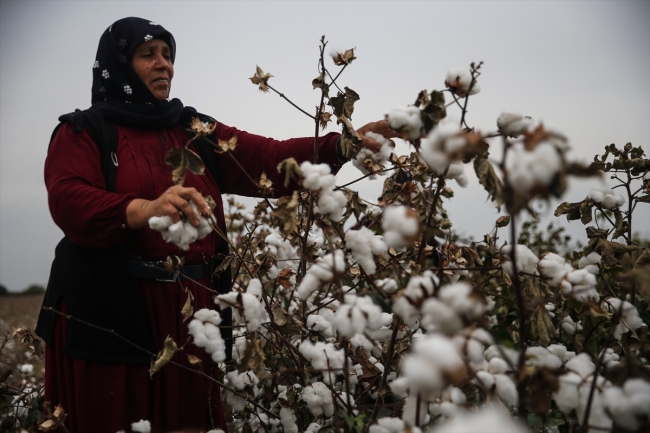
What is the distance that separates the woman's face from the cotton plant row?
1.82 ft

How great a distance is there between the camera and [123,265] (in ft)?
6.03

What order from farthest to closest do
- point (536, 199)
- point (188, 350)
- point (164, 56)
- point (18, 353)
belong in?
1. point (18, 353)
2. point (164, 56)
3. point (188, 350)
4. point (536, 199)

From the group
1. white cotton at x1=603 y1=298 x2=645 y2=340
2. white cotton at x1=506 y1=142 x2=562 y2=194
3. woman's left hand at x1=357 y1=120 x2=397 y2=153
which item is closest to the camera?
white cotton at x1=506 y1=142 x2=562 y2=194

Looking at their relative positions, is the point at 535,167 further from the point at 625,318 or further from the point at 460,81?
the point at 625,318

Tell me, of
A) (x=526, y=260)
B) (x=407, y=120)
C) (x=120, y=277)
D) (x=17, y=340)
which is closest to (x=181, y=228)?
(x=120, y=277)

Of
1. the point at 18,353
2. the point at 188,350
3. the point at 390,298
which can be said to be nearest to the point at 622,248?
the point at 390,298

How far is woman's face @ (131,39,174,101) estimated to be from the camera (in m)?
2.12

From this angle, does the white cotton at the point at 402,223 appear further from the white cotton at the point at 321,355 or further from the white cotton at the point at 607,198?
the white cotton at the point at 607,198

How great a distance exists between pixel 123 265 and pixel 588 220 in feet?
4.92

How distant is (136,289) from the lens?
1.89 meters

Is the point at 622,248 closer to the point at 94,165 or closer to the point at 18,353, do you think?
the point at 94,165

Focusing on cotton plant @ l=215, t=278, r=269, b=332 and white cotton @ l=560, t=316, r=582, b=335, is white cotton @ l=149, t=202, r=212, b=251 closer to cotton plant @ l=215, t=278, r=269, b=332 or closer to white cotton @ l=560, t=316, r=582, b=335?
cotton plant @ l=215, t=278, r=269, b=332

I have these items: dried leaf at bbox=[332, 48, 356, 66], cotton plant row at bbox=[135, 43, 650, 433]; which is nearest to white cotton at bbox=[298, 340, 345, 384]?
cotton plant row at bbox=[135, 43, 650, 433]

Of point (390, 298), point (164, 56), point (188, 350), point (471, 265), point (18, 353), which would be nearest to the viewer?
point (390, 298)
